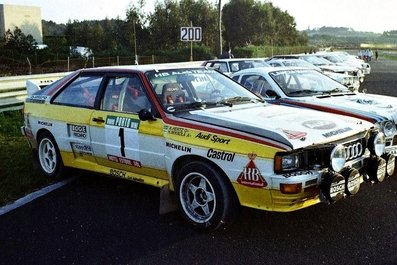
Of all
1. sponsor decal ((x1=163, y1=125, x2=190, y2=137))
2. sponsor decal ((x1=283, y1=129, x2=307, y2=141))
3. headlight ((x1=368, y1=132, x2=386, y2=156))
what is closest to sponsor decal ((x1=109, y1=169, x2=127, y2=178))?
sponsor decal ((x1=163, y1=125, x2=190, y2=137))

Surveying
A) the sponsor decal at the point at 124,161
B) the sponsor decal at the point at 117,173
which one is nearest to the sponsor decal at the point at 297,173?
the sponsor decal at the point at 124,161

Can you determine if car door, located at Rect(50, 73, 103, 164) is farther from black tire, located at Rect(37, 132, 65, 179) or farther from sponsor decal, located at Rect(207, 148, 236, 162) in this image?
sponsor decal, located at Rect(207, 148, 236, 162)

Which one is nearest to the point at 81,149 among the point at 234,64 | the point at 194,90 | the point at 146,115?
the point at 146,115

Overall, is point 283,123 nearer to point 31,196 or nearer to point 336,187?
point 336,187

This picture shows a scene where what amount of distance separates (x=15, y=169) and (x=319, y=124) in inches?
172

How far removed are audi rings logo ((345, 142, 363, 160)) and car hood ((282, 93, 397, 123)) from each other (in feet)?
5.60

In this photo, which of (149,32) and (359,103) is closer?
(359,103)

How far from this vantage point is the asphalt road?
415cm

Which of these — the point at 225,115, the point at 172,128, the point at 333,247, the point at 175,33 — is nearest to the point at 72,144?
the point at 172,128

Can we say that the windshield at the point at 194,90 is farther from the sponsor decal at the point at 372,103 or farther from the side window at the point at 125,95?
the sponsor decal at the point at 372,103

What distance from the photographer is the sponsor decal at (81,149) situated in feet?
19.5

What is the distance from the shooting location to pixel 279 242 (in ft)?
14.5

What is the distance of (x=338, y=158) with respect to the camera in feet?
14.4

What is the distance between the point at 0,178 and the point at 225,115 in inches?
135
